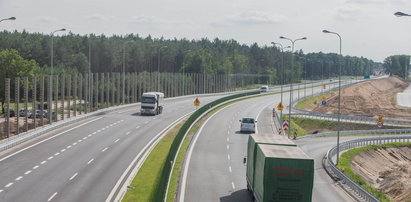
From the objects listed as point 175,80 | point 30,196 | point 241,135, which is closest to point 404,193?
point 241,135

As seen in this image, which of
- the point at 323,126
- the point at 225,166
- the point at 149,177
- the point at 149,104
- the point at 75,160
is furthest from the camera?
the point at 323,126

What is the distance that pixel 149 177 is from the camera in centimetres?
3609

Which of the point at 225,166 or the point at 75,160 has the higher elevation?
the point at 75,160

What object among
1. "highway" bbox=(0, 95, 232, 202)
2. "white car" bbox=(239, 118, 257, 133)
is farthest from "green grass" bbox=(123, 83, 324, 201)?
"white car" bbox=(239, 118, 257, 133)

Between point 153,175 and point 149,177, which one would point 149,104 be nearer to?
point 153,175

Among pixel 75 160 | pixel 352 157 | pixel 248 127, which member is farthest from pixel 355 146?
pixel 75 160

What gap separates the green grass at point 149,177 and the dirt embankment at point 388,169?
722 inches

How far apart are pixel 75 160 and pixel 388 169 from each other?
35756 millimetres

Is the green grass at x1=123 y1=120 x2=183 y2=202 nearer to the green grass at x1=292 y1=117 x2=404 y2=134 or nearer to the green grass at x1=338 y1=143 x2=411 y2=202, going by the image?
the green grass at x1=338 y1=143 x2=411 y2=202

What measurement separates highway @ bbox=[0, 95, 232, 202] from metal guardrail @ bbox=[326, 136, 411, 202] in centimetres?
1538

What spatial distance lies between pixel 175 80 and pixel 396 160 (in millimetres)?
57517

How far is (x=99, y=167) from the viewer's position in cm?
3897

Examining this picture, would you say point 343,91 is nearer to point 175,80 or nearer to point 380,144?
point 175,80

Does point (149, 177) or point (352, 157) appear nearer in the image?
point (149, 177)
